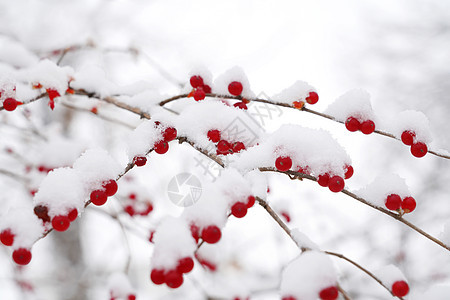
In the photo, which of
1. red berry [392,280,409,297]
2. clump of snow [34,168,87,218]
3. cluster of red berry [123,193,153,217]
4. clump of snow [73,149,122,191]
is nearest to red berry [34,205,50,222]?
clump of snow [34,168,87,218]

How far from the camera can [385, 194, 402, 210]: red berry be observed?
1061 millimetres

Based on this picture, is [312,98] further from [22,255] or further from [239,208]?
[22,255]

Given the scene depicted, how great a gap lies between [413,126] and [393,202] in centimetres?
31

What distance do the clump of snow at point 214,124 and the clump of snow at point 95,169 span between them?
24cm

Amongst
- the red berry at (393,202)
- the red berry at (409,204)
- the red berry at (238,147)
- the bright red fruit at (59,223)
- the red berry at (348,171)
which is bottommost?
the bright red fruit at (59,223)

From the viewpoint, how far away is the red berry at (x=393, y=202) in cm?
106

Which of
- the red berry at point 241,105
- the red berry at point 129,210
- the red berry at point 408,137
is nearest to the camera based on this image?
the red berry at point 408,137

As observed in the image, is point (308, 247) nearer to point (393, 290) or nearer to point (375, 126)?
point (393, 290)

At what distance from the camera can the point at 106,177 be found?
985 mm

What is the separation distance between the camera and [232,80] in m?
1.23

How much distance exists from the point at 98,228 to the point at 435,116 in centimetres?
710

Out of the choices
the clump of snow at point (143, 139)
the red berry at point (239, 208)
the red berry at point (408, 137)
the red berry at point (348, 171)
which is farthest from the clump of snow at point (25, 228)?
the red berry at point (408, 137)

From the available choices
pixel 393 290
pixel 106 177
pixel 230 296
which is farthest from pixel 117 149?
pixel 393 290

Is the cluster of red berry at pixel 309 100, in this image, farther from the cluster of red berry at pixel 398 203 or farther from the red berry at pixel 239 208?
the red berry at pixel 239 208
